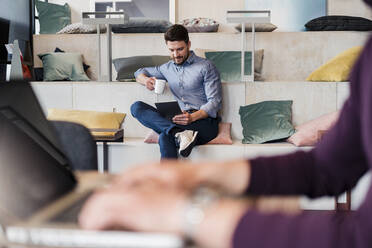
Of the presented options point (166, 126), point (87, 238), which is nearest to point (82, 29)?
point (166, 126)

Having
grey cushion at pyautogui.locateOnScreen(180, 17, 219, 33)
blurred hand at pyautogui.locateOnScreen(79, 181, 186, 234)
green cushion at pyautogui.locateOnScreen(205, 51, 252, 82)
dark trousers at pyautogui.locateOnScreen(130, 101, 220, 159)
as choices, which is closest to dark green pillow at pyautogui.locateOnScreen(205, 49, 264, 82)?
green cushion at pyautogui.locateOnScreen(205, 51, 252, 82)

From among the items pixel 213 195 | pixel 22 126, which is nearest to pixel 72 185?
pixel 22 126

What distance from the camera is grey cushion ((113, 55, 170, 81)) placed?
14.5 feet

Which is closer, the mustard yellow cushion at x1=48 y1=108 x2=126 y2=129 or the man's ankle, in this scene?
the man's ankle

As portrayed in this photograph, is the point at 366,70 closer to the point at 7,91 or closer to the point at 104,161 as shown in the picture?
the point at 7,91

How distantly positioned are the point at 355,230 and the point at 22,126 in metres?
0.51

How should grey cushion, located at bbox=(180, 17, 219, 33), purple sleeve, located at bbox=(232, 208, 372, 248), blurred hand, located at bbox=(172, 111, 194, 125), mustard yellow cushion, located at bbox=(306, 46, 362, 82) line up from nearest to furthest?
purple sleeve, located at bbox=(232, 208, 372, 248) < blurred hand, located at bbox=(172, 111, 194, 125) < mustard yellow cushion, located at bbox=(306, 46, 362, 82) < grey cushion, located at bbox=(180, 17, 219, 33)

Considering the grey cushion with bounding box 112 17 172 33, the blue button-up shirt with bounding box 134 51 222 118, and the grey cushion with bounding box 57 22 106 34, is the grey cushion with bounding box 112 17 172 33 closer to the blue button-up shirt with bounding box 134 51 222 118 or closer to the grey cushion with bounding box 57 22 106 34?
the grey cushion with bounding box 57 22 106 34

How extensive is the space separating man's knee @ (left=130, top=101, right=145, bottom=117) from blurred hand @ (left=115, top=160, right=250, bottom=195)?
2.68 meters

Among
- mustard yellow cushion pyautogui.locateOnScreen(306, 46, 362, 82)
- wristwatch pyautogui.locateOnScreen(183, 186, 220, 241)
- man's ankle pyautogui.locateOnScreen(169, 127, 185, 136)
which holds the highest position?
mustard yellow cushion pyautogui.locateOnScreen(306, 46, 362, 82)

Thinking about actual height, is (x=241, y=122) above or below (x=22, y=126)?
below

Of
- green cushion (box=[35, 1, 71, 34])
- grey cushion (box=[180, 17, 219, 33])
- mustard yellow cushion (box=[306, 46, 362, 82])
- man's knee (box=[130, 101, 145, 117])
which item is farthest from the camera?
green cushion (box=[35, 1, 71, 34])

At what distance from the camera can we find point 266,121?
3.46 meters

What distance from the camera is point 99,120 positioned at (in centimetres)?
338
